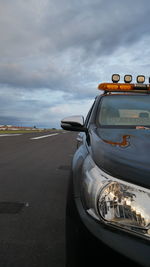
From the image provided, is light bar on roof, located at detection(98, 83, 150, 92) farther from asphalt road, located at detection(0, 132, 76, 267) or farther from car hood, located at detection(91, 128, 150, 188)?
asphalt road, located at detection(0, 132, 76, 267)

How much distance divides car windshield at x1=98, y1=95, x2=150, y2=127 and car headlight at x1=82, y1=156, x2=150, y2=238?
4.12 feet

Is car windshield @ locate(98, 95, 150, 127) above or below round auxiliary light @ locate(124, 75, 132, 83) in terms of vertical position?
below

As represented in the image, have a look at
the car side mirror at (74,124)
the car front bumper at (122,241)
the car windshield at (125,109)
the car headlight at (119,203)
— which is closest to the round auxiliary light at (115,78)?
the car windshield at (125,109)

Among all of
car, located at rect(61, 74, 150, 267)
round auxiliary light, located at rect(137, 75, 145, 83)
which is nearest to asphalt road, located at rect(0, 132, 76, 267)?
car, located at rect(61, 74, 150, 267)

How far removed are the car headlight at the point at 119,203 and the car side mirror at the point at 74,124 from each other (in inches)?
40.2

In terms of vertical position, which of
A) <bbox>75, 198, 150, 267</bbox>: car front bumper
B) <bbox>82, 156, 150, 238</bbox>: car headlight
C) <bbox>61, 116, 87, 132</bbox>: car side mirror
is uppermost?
<bbox>61, 116, 87, 132</bbox>: car side mirror

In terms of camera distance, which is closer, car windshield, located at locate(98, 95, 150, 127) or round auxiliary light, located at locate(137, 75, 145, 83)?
car windshield, located at locate(98, 95, 150, 127)

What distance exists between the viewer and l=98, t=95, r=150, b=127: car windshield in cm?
221

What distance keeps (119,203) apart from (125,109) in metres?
1.76

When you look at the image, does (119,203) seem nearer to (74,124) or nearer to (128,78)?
(74,124)

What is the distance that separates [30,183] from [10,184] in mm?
392

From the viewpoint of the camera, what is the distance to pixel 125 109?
2.44 m

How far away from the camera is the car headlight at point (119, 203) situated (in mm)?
810

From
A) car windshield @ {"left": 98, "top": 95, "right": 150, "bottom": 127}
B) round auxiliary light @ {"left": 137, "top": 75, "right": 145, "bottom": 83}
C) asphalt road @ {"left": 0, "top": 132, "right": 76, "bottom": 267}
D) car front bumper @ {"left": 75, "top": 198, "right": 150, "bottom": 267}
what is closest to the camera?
car front bumper @ {"left": 75, "top": 198, "right": 150, "bottom": 267}
